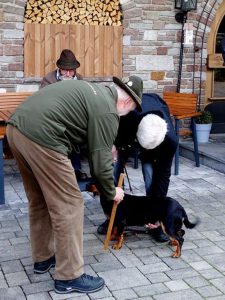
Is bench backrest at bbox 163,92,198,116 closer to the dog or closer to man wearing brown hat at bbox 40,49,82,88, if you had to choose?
man wearing brown hat at bbox 40,49,82,88

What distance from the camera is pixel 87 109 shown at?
11.7 feet

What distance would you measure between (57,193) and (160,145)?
3.72 feet

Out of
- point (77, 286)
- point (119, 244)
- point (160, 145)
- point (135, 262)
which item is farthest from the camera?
point (119, 244)

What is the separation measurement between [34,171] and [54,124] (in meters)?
0.35

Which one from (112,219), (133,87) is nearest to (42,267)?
(112,219)

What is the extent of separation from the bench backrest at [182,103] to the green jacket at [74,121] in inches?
140

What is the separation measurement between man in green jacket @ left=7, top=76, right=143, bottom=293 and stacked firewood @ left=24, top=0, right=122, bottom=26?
3776mm

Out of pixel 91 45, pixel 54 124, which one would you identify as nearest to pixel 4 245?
pixel 54 124

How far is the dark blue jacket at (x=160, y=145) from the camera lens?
4418mm

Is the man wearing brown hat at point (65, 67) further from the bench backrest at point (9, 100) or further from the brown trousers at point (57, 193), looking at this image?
the brown trousers at point (57, 193)

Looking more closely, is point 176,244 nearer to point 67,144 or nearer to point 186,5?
point 67,144

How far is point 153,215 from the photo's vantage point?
444cm

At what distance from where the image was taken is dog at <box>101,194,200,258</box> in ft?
14.4

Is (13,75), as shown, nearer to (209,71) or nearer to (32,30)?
(32,30)
